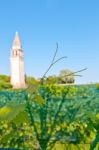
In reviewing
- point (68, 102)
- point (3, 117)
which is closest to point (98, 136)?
point (3, 117)

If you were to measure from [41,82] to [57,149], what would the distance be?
1.06 m

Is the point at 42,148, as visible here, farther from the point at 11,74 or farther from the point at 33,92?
the point at 11,74

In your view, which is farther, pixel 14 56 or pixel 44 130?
pixel 14 56

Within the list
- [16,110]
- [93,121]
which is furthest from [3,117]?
[93,121]

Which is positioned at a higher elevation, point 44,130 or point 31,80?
point 31,80

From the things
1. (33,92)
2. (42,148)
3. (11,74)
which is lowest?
(42,148)

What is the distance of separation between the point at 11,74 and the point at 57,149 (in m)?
68.1

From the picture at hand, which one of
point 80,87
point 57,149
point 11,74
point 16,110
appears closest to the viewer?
point 16,110

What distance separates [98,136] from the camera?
0.85m

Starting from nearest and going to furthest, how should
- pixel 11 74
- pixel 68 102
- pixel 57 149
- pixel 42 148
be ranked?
pixel 42 148
pixel 57 149
pixel 68 102
pixel 11 74

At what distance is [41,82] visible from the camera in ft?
3.14

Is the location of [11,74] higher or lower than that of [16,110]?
higher

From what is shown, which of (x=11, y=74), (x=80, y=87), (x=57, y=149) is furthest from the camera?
(x=11, y=74)

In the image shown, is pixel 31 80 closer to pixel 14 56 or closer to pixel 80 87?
pixel 80 87
